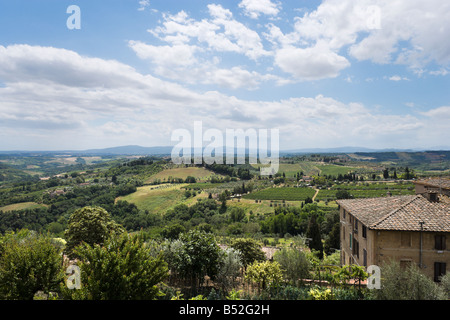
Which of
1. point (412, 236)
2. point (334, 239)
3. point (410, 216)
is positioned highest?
point (410, 216)

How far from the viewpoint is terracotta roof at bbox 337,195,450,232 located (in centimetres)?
1538

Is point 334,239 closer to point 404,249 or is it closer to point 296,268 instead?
point 404,249

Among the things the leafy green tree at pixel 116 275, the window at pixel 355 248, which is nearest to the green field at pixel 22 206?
the leafy green tree at pixel 116 275

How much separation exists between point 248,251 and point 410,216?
36.4ft

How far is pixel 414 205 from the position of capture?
57.5 feet

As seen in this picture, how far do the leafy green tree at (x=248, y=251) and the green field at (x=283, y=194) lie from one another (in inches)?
2846

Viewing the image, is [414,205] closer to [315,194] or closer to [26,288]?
[26,288]

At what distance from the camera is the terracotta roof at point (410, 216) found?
15375 mm

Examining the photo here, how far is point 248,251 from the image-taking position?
1973cm

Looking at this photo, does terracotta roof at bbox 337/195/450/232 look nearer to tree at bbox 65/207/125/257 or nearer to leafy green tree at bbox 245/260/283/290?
leafy green tree at bbox 245/260/283/290

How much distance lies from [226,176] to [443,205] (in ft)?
400

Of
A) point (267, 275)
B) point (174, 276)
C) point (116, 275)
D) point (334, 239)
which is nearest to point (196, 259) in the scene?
point (174, 276)

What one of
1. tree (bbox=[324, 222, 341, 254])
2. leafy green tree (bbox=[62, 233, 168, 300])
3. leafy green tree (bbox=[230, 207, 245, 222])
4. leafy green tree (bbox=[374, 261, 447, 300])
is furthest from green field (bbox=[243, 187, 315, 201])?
leafy green tree (bbox=[62, 233, 168, 300])
